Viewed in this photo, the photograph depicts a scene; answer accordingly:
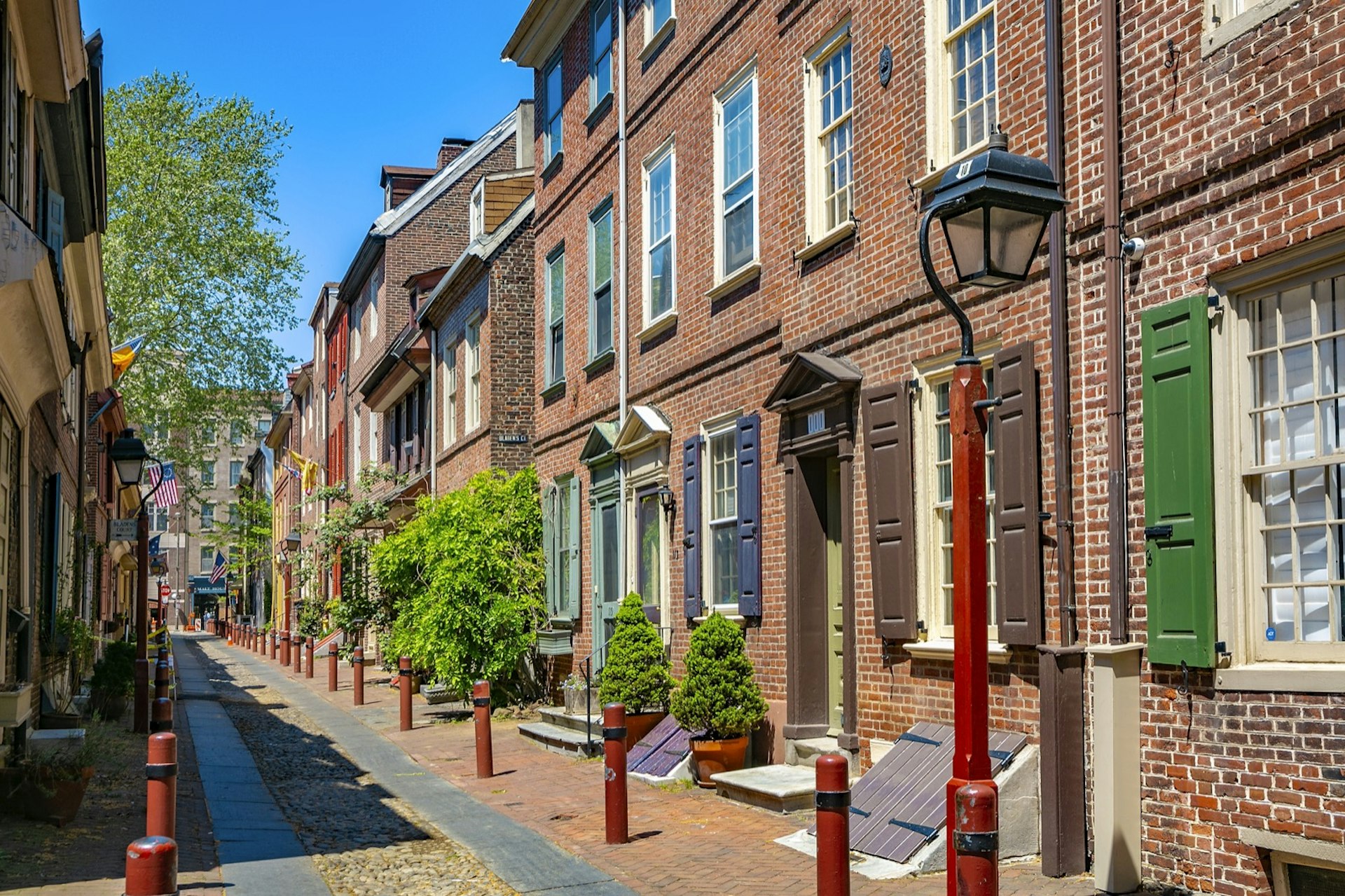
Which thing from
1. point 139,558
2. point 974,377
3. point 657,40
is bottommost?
point 139,558

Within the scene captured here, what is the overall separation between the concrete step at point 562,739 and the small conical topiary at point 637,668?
763 mm

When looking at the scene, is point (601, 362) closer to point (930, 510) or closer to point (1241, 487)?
point (930, 510)

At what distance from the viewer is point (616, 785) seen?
966 cm

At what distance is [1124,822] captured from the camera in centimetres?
762

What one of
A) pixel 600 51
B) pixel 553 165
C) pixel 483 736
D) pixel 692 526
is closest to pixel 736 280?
pixel 692 526

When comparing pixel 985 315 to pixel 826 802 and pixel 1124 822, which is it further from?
pixel 826 802

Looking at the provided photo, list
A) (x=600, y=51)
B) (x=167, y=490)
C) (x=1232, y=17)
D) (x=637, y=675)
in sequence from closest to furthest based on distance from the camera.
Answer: (x=1232, y=17) → (x=637, y=675) → (x=600, y=51) → (x=167, y=490)

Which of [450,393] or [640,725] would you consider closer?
[640,725]

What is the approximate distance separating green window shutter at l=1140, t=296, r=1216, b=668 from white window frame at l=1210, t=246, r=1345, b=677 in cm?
5

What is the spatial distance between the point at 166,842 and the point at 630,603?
8731 millimetres

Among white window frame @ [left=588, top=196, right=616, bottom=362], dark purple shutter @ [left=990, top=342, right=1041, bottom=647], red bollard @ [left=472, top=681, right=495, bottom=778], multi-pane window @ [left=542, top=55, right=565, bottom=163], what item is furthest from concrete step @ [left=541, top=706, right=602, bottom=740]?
multi-pane window @ [left=542, top=55, right=565, bottom=163]

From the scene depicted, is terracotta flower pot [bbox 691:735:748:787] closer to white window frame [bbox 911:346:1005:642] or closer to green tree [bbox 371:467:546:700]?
white window frame [bbox 911:346:1005:642]

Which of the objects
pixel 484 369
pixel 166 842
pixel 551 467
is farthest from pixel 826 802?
pixel 484 369

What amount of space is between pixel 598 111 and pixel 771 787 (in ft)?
32.7
